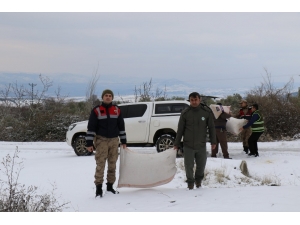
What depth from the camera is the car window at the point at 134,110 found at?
12742mm

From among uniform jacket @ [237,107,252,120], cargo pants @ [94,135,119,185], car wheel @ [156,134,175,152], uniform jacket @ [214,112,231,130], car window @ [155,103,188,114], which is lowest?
car wheel @ [156,134,175,152]

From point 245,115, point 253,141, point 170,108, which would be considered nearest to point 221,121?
point 245,115

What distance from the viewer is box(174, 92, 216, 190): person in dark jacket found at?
23.4ft

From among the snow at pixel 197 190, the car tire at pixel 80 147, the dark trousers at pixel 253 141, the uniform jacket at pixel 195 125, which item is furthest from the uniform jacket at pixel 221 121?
the uniform jacket at pixel 195 125

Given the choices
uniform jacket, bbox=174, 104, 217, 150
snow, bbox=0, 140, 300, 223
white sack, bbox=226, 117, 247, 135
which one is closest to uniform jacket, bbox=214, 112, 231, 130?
white sack, bbox=226, 117, 247, 135

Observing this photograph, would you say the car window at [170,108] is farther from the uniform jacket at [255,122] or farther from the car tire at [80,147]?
the car tire at [80,147]

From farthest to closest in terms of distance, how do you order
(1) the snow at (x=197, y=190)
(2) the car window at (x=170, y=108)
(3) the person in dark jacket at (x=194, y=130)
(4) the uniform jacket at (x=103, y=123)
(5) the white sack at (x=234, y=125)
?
1. (2) the car window at (x=170, y=108)
2. (5) the white sack at (x=234, y=125)
3. (3) the person in dark jacket at (x=194, y=130)
4. (4) the uniform jacket at (x=103, y=123)
5. (1) the snow at (x=197, y=190)

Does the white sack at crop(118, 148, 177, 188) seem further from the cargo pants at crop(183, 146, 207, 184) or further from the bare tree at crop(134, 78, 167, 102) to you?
the bare tree at crop(134, 78, 167, 102)

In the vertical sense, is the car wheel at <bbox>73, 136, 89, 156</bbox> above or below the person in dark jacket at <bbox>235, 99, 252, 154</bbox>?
below

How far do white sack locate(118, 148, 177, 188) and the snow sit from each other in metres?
0.16

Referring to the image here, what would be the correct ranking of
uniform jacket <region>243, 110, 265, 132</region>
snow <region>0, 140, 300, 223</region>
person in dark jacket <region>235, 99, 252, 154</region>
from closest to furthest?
snow <region>0, 140, 300, 223</region> → uniform jacket <region>243, 110, 265, 132</region> → person in dark jacket <region>235, 99, 252, 154</region>

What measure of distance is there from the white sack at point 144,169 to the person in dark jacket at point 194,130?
14.5 inches

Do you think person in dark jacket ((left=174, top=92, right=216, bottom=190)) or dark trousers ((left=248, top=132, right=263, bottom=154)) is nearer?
person in dark jacket ((left=174, top=92, right=216, bottom=190))

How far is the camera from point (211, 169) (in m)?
9.77
